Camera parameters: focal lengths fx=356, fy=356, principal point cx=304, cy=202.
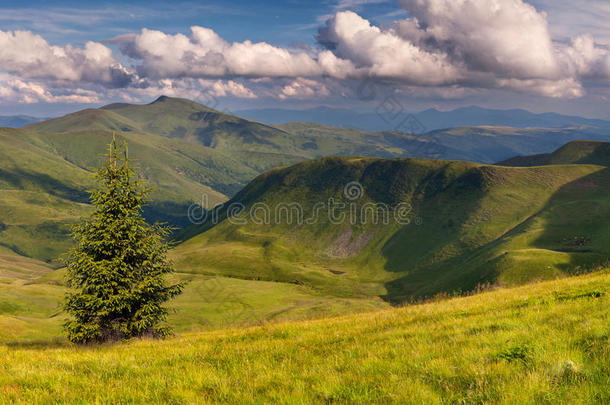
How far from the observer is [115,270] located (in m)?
21.8

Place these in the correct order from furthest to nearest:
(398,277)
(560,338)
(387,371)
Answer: (398,277) < (560,338) < (387,371)

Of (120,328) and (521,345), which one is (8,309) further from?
(521,345)

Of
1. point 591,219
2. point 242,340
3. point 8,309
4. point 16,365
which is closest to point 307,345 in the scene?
point 242,340

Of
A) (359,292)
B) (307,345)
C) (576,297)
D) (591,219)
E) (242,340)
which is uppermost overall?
(576,297)

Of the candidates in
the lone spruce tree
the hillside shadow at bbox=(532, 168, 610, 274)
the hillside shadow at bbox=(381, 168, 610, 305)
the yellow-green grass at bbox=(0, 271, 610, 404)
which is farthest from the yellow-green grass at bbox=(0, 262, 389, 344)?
the yellow-green grass at bbox=(0, 271, 610, 404)

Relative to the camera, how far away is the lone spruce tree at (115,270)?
860 inches

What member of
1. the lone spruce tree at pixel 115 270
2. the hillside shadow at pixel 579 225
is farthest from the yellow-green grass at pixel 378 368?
the hillside shadow at pixel 579 225

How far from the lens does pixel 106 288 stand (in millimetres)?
21797

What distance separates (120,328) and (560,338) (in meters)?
22.8

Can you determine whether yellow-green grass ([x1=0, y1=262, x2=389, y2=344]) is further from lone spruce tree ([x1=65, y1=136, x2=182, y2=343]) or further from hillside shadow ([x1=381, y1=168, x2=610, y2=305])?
lone spruce tree ([x1=65, y1=136, x2=182, y2=343])

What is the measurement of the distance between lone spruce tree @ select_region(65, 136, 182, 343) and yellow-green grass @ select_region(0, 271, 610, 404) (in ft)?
39.1

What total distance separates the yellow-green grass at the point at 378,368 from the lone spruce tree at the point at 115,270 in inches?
470

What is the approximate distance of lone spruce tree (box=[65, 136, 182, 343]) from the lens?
71.7 feet

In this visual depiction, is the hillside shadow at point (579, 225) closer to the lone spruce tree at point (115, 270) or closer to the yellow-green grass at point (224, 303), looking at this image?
the yellow-green grass at point (224, 303)
